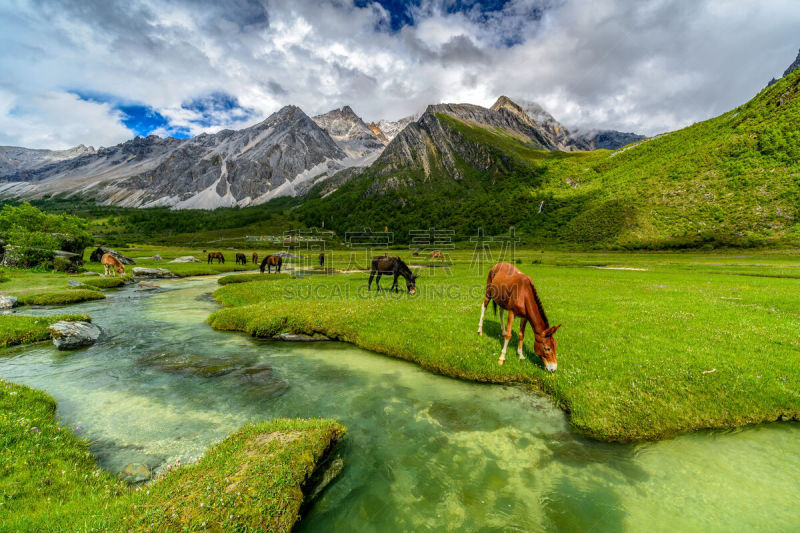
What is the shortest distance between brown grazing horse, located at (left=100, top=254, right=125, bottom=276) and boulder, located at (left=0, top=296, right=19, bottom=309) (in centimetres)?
2074

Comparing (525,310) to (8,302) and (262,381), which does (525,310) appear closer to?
(262,381)

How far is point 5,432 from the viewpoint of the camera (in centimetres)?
696

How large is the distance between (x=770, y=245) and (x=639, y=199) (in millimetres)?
52871

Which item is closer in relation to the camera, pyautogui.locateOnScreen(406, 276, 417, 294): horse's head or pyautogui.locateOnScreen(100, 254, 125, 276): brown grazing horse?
pyautogui.locateOnScreen(406, 276, 417, 294): horse's head

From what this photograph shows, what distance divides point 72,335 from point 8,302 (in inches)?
608

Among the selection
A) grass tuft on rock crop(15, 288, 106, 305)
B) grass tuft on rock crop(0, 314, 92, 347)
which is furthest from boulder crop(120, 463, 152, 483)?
grass tuft on rock crop(15, 288, 106, 305)

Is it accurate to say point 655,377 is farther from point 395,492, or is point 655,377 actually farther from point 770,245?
point 770,245

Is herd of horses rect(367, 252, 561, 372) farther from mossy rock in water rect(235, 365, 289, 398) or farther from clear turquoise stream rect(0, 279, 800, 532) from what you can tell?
mossy rock in water rect(235, 365, 289, 398)

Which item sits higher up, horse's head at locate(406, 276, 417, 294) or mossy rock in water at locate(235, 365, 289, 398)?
horse's head at locate(406, 276, 417, 294)

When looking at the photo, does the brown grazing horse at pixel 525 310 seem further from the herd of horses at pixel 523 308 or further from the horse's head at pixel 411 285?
the horse's head at pixel 411 285

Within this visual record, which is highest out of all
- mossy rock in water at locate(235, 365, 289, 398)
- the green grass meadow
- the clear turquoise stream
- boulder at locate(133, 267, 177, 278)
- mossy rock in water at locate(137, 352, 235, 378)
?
the green grass meadow

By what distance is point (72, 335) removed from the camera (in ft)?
50.7

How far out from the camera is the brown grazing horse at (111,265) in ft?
138

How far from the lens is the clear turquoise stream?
242 inches
